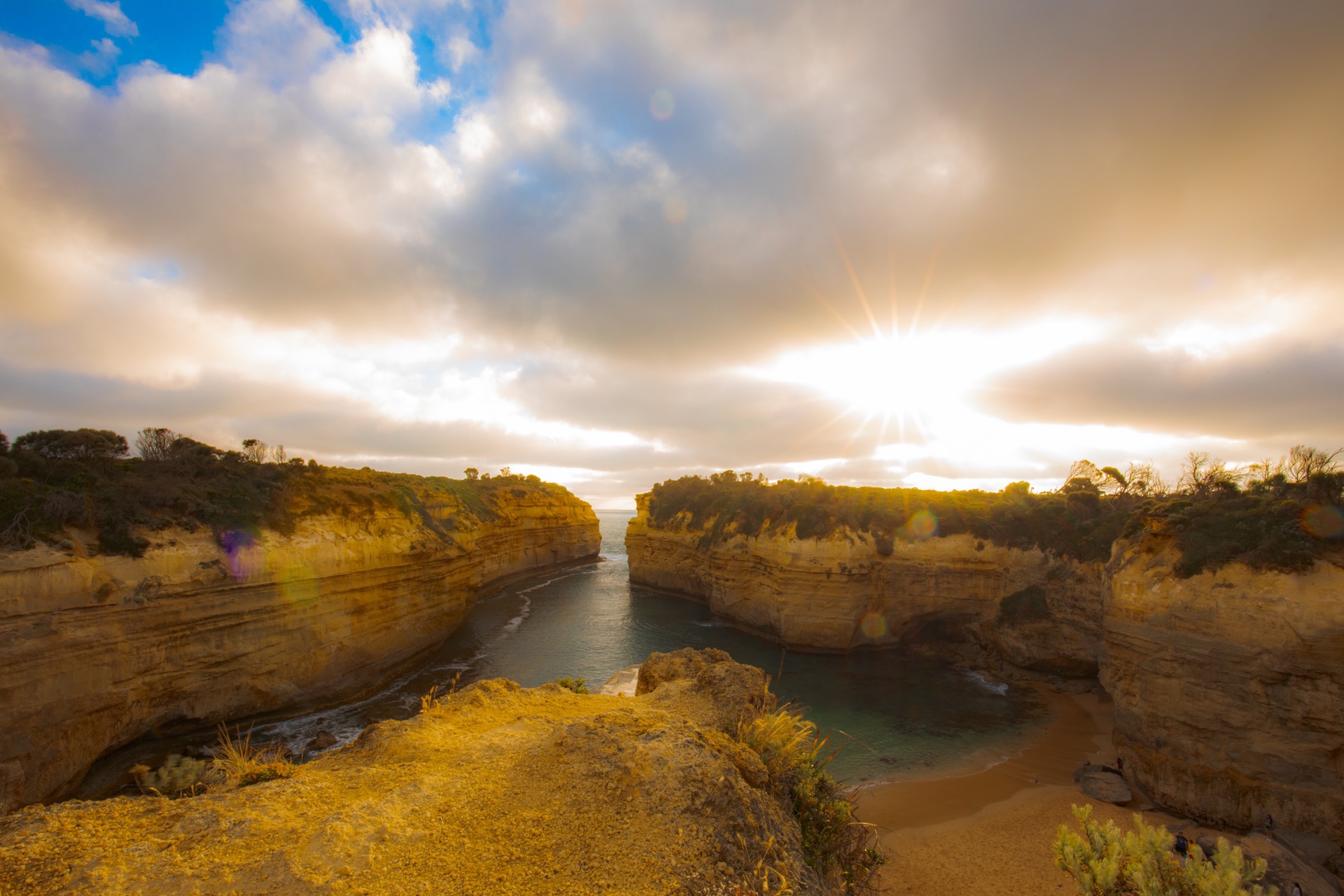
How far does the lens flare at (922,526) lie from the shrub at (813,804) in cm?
2313

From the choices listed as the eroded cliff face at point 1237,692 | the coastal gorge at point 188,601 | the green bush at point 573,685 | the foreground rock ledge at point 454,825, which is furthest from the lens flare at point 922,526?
the coastal gorge at point 188,601

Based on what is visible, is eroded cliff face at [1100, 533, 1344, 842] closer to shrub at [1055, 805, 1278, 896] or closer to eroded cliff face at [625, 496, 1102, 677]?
shrub at [1055, 805, 1278, 896]

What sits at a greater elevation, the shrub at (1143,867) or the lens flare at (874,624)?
the shrub at (1143,867)

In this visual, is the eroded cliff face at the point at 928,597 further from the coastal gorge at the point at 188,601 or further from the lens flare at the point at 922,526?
the coastal gorge at the point at 188,601

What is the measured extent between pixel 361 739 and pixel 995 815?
16.8 metres

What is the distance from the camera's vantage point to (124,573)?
14430 millimetres

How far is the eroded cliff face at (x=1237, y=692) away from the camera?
39.0 ft

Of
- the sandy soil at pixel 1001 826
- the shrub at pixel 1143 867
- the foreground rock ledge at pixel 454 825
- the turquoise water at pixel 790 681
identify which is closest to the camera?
the foreground rock ledge at pixel 454 825

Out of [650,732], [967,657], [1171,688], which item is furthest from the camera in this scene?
[967,657]

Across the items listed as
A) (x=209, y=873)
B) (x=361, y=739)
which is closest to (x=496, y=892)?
(x=209, y=873)

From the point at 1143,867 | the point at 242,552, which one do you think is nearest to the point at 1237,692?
the point at 1143,867

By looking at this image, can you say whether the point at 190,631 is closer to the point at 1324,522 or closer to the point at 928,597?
the point at 1324,522

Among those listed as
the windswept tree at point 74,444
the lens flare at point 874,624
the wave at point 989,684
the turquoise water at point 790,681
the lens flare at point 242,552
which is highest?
the windswept tree at point 74,444

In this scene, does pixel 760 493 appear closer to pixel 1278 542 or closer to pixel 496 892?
pixel 1278 542
